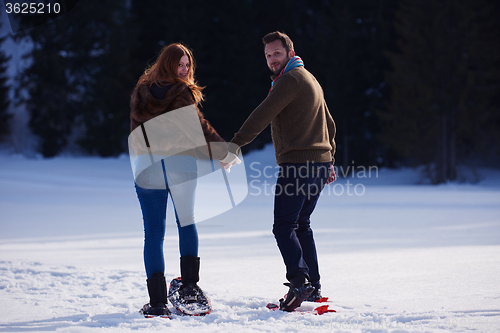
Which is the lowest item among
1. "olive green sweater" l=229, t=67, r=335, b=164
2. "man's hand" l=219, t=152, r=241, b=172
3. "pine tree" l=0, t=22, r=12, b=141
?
"man's hand" l=219, t=152, r=241, b=172

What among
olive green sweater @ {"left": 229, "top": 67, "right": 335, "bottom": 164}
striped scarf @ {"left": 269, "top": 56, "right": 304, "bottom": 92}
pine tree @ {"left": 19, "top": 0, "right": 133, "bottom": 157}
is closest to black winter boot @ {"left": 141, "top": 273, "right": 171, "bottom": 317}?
olive green sweater @ {"left": 229, "top": 67, "right": 335, "bottom": 164}

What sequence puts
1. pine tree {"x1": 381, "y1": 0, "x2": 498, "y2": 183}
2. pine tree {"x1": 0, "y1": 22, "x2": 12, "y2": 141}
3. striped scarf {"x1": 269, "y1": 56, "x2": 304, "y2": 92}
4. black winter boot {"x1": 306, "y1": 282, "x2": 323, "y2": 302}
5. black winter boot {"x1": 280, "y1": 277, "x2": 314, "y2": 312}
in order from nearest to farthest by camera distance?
black winter boot {"x1": 280, "y1": 277, "x2": 314, "y2": 312}
striped scarf {"x1": 269, "y1": 56, "x2": 304, "y2": 92}
black winter boot {"x1": 306, "y1": 282, "x2": 323, "y2": 302}
pine tree {"x1": 381, "y1": 0, "x2": 498, "y2": 183}
pine tree {"x1": 0, "y1": 22, "x2": 12, "y2": 141}

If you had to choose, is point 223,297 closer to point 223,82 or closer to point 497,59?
point 497,59

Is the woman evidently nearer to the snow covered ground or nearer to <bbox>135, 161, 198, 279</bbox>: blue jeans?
<bbox>135, 161, 198, 279</bbox>: blue jeans

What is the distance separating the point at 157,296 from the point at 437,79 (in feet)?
54.2

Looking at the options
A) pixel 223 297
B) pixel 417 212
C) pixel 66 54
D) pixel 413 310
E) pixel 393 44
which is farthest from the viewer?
pixel 66 54

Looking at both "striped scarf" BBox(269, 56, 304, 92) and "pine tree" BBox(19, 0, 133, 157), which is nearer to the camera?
"striped scarf" BBox(269, 56, 304, 92)

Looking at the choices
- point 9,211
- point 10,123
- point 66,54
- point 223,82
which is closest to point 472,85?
point 223,82

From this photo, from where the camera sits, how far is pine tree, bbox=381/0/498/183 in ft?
54.7

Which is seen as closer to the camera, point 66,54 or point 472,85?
point 472,85

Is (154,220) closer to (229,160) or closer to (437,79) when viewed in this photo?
(229,160)

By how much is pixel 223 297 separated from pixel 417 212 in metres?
6.98

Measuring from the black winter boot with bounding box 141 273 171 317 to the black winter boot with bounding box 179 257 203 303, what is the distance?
0.14m

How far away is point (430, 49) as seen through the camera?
17.2 meters
